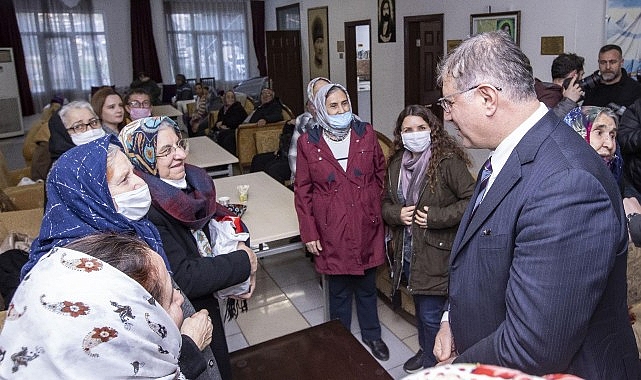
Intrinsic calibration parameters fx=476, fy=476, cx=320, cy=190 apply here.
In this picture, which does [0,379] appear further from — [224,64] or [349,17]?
[224,64]

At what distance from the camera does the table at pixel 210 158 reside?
13.1 feet

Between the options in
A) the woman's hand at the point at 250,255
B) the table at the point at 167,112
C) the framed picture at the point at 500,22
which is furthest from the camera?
the table at the point at 167,112

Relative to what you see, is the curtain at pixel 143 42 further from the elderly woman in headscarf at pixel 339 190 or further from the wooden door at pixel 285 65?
Result: the elderly woman in headscarf at pixel 339 190

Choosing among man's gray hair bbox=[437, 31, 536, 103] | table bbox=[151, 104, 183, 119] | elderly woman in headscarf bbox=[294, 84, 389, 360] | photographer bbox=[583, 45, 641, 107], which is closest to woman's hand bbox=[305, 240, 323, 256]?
elderly woman in headscarf bbox=[294, 84, 389, 360]

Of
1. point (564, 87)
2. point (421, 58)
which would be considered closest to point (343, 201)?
point (564, 87)

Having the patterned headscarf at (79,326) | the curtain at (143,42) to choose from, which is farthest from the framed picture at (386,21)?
the patterned headscarf at (79,326)

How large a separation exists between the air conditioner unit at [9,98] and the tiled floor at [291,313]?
27.0ft

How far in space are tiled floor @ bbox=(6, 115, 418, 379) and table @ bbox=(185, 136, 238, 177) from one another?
0.91 meters

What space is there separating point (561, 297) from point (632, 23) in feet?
13.7


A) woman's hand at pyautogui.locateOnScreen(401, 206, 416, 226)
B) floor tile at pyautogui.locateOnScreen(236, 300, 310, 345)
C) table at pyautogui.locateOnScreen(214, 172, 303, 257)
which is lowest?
floor tile at pyautogui.locateOnScreen(236, 300, 310, 345)

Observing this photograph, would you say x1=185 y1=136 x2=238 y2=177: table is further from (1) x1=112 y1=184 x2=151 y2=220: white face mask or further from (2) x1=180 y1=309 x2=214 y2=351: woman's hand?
(2) x1=180 y1=309 x2=214 y2=351: woman's hand

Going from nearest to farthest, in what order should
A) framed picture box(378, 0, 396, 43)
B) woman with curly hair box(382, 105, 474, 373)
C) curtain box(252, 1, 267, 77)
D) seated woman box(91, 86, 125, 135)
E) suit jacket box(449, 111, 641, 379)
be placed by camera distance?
suit jacket box(449, 111, 641, 379)
woman with curly hair box(382, 105, 474, 373)
seated woman box(91, 86, 125, 135)
framed picture box(378, 0, 396, 43)
curtain box(252, 1, 267, 77)

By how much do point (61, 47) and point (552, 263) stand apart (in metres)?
11.6

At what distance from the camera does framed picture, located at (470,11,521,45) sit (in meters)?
5.01
